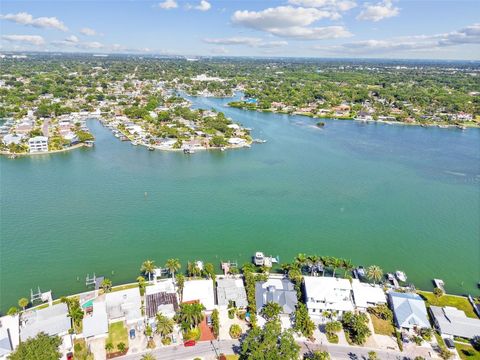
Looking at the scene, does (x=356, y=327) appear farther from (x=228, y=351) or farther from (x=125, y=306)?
(x=125, y=306)

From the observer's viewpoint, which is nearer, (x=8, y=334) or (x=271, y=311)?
(x=8, y=334)

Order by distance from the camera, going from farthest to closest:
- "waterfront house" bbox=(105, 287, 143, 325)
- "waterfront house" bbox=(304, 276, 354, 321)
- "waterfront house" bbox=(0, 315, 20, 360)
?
"waterfront house" bbox=(304, 276, 354, 321), "waterfront house" bbox=(105, 287, 143, 325), "waterfront house" bbox=(0, 315, 20, 360)

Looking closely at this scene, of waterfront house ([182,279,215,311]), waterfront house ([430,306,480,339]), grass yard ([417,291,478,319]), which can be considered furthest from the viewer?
grass yard ([417,291,478,319])

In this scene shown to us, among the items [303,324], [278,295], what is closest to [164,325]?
[278,295]

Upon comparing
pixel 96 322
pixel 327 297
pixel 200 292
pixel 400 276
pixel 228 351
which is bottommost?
pixel 228 351

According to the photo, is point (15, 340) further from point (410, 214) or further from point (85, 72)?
point (85, 72)

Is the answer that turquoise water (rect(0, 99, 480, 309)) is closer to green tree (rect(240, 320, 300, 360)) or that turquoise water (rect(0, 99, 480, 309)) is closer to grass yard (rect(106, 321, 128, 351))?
grass yard (rect(106, 321, 128, 351))

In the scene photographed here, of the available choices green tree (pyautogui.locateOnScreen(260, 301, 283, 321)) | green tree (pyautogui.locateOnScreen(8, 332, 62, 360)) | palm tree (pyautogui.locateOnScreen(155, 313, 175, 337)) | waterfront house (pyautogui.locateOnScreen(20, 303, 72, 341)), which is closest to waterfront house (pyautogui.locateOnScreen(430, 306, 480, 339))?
green tree (pyautogui.locateOnScreen(260, 301, 283, 321))
